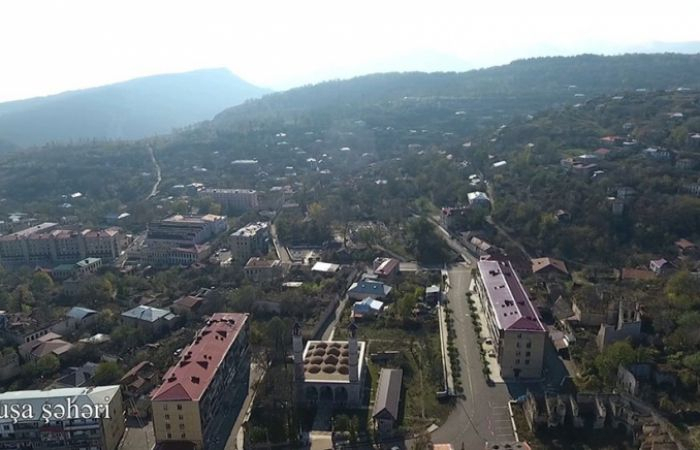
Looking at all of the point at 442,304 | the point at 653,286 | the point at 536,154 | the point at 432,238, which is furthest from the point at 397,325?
the point at 536,154

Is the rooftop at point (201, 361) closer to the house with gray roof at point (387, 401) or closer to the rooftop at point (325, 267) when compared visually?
the house with gray roof at point (387, 401)

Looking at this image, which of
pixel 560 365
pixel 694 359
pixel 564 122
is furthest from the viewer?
pixel 564 122

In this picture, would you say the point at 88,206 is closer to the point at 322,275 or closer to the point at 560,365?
the point at 322,275

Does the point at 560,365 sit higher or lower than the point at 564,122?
lower

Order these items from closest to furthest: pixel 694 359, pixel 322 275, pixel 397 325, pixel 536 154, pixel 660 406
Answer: pixel 660 406 → pixel 694 359 → pixel 397 325 → pixel 322 275 → pixel 536 154

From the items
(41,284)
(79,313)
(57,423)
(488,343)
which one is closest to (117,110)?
(41,284)

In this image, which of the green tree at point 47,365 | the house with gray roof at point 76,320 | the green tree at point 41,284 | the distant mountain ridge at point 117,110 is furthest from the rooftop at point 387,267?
the distant mountain ridge at point 117,110

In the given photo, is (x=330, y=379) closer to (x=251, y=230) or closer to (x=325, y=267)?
(x=325, y=267)
